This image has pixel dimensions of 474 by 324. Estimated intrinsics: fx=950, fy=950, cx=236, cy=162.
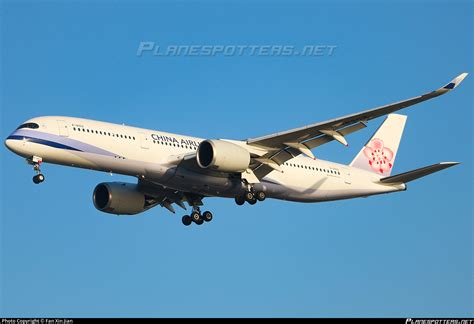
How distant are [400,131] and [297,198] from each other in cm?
1061

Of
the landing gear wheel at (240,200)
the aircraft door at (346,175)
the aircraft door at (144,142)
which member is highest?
the aircraft door at (144,142)

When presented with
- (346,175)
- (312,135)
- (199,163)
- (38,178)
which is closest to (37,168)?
(38,178)

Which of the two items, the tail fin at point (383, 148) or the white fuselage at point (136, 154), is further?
the tail fin at point (383, 148)

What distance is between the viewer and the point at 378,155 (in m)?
57.2

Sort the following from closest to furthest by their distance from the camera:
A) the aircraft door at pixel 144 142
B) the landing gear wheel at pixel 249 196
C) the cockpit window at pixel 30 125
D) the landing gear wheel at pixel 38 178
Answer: the landing gear wheel at pixel 38 178 → the cockpit window at pixel 30 125 → the aircraft door at pixel 144 142 → the landing gear wheel at pixel 249 196

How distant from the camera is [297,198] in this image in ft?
170

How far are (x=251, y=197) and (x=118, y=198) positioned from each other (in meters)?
8.05

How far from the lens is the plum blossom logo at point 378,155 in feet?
186

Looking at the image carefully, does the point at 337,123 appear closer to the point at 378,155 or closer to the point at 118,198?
the point at 378,155

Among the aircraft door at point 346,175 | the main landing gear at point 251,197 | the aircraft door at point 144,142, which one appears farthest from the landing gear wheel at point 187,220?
the aircraft door at point 346,175

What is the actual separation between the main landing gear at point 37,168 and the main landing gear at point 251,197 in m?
10.3

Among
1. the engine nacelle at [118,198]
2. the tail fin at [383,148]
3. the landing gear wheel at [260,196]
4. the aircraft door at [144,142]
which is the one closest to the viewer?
the aircraft door at [144,142]

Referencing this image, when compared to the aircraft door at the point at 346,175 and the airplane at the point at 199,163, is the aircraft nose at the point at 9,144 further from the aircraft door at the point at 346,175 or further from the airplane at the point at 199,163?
the aircraft door at the point at 346,175

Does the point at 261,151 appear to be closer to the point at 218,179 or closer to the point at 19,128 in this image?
the point at 218,179
